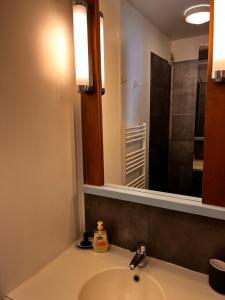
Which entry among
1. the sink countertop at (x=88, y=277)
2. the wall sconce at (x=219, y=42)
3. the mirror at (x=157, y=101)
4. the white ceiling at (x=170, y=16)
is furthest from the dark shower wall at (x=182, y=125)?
the sink countertop at (x=88, y=277)

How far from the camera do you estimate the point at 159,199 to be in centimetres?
105

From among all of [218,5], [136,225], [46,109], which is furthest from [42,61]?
[136,225]

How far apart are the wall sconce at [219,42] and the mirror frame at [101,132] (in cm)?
3

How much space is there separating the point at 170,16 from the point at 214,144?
704 mm

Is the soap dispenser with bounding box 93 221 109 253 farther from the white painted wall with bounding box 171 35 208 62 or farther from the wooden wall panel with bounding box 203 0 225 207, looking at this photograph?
the white painted wall with bounding box 171 35 208 62

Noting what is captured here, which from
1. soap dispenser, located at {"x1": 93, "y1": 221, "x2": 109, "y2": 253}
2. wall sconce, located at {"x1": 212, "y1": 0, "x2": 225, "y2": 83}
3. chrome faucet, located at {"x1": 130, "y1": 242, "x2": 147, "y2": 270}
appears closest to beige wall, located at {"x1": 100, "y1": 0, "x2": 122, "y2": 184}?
soap dispenser, located at {"x1": 93, "y1": 221, "x2": 109, "y2": 253}

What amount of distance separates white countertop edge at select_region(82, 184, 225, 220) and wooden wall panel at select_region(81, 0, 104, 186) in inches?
2.2

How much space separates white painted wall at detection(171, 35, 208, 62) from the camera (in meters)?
1.06

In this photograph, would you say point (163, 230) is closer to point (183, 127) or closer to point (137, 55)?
point (183, 127)

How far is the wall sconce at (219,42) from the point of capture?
82 cm

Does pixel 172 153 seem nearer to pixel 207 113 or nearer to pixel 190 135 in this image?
pixel 190 135

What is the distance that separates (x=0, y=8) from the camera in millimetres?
807

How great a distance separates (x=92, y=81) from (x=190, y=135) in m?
0.56

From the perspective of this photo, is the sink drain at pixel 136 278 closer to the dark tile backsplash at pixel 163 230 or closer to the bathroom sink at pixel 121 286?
the bathroom sink at pixel 121 286
